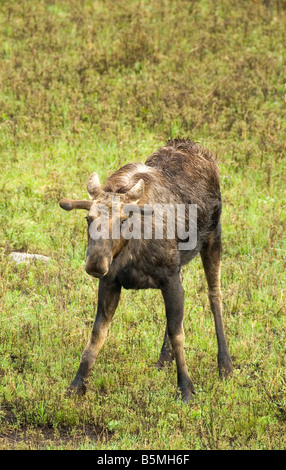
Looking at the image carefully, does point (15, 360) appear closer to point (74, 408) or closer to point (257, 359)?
point (74, 408)

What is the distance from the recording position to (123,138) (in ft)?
44.1

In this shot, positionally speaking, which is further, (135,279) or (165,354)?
(165,354)

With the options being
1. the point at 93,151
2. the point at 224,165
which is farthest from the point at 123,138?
the point at 224,165

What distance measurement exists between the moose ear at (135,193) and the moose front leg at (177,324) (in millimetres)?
1009

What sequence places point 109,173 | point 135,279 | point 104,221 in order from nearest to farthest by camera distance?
point 104,221 → point 135,279 → point 109,173

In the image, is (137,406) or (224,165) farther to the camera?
(224,165)

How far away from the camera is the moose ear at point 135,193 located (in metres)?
7.19

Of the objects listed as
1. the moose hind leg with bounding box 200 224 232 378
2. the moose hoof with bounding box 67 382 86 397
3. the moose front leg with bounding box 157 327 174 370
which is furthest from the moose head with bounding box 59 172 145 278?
the moose hind leg with bounding box 200 224 232 378

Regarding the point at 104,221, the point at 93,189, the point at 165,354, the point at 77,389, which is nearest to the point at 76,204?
the point at 93,189

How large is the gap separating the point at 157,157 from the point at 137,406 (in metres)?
2.62

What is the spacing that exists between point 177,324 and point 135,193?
1482 millimetres

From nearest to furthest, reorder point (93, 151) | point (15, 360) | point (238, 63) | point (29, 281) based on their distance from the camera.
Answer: point (15, 360) < point (29, 281) < point (93, 151) < point (238, 63)

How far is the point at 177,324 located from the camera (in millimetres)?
7930

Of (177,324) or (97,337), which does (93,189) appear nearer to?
(97,337)
